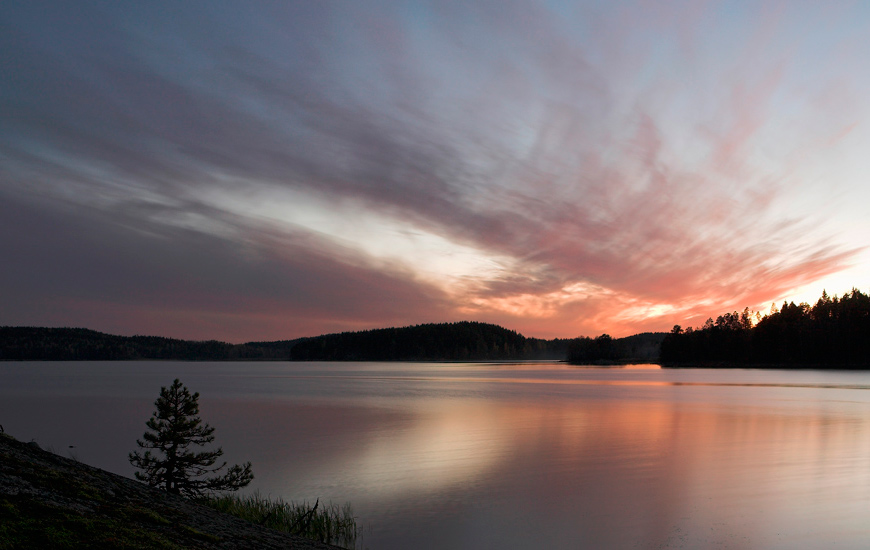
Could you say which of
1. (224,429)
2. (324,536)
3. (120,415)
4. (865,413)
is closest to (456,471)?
(324,536)

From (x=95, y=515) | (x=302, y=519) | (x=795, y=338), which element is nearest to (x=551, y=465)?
(x=302, y=519)

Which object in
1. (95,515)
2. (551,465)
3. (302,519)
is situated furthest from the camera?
(551,465)

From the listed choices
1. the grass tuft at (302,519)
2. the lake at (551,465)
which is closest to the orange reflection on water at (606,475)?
the lake at (551,465)

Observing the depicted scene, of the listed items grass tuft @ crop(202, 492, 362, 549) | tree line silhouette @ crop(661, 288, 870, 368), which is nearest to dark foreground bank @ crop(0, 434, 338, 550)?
grass tuft @ crop(202, 492, 362, 549)

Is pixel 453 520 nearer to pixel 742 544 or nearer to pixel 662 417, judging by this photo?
pixel 742 544

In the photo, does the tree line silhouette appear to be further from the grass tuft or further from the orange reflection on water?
the grass tuft

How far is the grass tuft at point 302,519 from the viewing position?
1175 cm

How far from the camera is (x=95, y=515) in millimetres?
7992

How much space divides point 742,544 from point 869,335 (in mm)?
125987

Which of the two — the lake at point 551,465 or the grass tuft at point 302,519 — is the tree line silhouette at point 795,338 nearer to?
→ the lake at point 551,465

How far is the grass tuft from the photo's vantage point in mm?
11750

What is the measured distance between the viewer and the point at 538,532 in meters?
12.6

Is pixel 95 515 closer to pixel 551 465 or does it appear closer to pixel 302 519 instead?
pixel 302 519

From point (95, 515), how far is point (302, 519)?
4.99 metres
